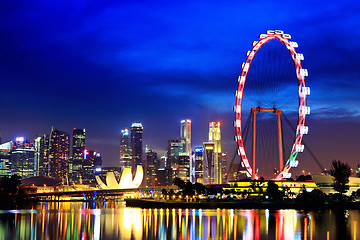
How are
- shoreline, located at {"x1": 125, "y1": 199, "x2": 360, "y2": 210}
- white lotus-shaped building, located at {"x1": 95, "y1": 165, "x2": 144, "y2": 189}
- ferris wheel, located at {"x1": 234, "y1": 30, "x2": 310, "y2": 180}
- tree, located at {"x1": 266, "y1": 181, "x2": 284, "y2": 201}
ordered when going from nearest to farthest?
ferris wheel, located at {"x1": 234, "y1": 30, "x2": 310, "y2": 180} → shoreline, located at {"x1": 125, "y1": 199, "x2": 360, "y2": 210} → tree, located at {"x1": 266, "y1": 181, "x2": 284, "y2": 201} → white lotus-shaped building, located at {"x1": 95, "y1": 165, "x2": 144, "y2": 189}

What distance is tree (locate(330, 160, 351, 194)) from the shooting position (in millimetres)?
112938

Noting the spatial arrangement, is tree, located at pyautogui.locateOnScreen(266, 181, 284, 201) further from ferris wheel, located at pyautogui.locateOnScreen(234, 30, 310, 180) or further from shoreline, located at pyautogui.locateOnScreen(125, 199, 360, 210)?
ferris wheel, located at pyautogui.locateOnScreen(234, 30, 310, 180)

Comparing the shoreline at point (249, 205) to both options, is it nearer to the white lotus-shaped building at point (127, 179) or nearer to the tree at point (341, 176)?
the tree at point (341, 176)

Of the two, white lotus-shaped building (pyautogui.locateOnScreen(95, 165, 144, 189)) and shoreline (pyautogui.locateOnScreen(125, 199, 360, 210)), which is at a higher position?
white lotus-shaped building (pyautogui.locateOnScreen(95, 165, 144, 189))

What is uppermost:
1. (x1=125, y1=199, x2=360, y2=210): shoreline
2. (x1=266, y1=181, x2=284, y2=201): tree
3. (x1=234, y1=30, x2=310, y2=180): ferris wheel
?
(x1=234, y1=30, x2=310, y2=180): ferris wheel

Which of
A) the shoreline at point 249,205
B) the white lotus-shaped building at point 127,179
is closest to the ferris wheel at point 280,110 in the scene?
the shoreline at point 249,205

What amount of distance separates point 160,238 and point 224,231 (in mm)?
8730

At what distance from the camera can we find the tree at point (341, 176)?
113 meters

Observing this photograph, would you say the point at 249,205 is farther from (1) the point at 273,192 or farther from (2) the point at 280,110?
(2) the point at 280,110

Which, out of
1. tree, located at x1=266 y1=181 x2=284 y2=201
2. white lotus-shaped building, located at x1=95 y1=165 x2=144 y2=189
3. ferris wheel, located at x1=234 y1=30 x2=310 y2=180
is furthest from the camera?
white lotus-shaped building, located at x1=95 y1=165 x2=144 y2=189

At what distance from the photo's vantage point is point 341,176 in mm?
114938

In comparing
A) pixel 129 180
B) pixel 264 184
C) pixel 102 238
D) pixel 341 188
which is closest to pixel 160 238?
pixel 102 238

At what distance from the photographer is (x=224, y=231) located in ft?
176

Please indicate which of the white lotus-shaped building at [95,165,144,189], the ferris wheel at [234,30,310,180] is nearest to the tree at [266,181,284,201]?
the ferris wheel at [234,30,310,180]
